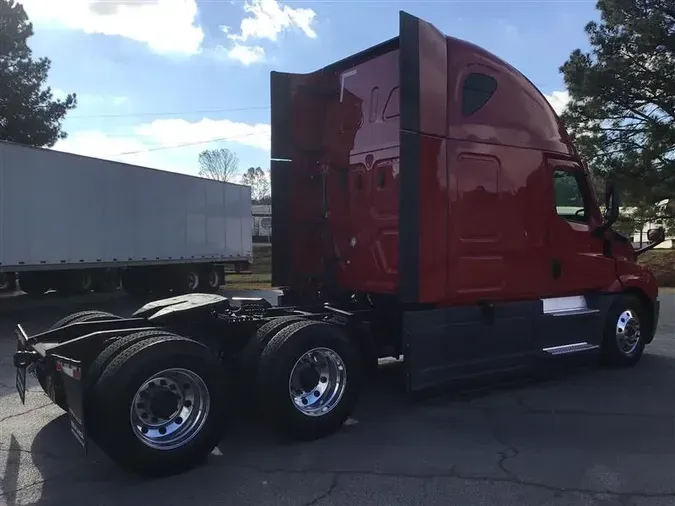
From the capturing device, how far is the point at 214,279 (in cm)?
1988

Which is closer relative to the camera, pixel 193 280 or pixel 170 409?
pixel 170 409

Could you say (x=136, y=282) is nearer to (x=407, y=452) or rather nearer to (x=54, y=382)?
(x=54, y=382)

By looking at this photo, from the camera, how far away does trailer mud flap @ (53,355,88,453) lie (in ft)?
13.5

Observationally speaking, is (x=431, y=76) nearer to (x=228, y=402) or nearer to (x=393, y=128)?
(x=393, y=128)

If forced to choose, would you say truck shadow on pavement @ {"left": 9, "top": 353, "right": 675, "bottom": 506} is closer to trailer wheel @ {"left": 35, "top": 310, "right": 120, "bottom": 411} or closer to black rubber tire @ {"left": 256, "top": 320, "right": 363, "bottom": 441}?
black rubber tire @ {"left": 256, "top": 320, "right": 363, "bottom": 441}

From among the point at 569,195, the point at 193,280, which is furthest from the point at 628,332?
the point at 193,280

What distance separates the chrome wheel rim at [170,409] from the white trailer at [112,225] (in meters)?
10.1

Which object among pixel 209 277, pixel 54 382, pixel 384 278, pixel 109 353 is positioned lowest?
pixel 54 382

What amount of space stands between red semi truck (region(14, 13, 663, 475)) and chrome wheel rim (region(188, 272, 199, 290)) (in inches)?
468

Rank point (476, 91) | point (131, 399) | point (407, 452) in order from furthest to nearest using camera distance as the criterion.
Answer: point (476, 91) < point (407, 452) < point (131, 399)

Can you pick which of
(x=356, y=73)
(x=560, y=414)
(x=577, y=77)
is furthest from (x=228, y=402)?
(x=577, y=77)

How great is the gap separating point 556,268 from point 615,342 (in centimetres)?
148

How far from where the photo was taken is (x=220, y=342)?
5469 mm

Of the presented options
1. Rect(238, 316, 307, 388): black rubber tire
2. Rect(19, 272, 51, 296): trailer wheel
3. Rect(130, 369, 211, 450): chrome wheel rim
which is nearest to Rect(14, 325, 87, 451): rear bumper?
Rect(130, 369, 211, 450): chrome wheel rim
